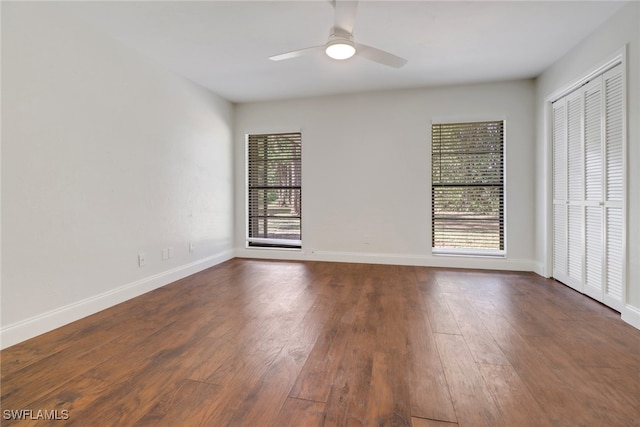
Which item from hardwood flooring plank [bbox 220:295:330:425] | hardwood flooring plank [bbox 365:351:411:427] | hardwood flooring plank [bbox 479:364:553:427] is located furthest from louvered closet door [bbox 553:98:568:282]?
hardwood flooring plank [bbox 220:295:330:425]

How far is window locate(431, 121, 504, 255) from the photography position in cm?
427

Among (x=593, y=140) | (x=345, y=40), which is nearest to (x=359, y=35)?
(x=345, y=40)

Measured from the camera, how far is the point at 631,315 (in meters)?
2.40

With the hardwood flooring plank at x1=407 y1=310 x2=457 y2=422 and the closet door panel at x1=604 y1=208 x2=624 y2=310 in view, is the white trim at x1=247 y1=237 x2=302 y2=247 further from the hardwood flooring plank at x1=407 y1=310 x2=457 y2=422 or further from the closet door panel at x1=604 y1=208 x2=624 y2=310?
the closet door panel at x1=604 y1=208 x2=624 y2=310

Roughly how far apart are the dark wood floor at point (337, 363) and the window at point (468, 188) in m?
1.32

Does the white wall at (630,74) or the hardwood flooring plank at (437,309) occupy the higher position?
the white wall at (630,74)

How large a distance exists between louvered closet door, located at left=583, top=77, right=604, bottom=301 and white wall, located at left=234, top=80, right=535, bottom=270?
104 centimetres

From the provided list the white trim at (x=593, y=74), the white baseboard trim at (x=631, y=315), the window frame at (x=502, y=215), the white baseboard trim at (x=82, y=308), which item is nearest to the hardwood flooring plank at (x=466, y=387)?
the white baseboard trim at (x=631, y=315)

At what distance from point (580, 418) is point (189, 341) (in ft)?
7.54

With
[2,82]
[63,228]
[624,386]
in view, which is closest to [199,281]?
[63,228]

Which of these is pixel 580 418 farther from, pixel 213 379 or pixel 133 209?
pixel 133 209

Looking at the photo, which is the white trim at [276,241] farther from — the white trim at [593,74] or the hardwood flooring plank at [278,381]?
the white trim at [593,74]

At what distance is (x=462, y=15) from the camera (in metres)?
2.56
